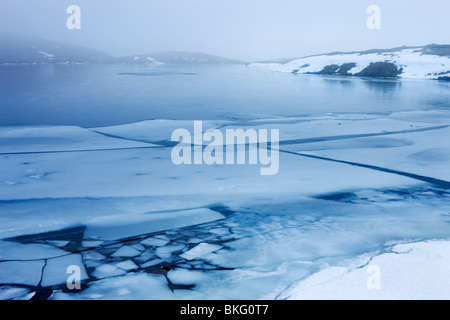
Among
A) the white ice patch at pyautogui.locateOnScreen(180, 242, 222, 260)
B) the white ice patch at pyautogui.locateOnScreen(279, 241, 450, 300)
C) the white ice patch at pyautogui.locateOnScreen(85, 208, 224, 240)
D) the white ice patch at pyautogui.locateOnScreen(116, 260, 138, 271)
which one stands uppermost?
the white ice patch at pyautogui.locateOnScreen(85, 208, 224, 240)

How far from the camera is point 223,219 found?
10.8ft

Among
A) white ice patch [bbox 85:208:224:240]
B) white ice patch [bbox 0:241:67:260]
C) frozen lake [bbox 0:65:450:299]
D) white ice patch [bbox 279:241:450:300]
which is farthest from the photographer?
white ice patch [bbox 85:208:224:240]

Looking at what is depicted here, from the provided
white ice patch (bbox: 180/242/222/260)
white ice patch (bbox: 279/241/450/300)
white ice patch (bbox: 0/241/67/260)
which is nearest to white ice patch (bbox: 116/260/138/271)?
white ice patch (bbox: 180/242/222/260)

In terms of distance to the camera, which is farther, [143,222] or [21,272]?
[143,222]

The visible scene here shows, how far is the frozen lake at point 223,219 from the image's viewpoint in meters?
2.29

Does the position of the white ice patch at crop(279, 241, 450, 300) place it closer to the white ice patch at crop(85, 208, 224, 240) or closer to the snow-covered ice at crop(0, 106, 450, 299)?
the snow-covered ice at crop(0, 106, 450, 299)

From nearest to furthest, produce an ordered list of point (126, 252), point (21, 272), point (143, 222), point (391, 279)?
point (391, 279), point (21, 272), point (126, 252), point (143, 222)

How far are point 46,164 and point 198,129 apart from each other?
308cm

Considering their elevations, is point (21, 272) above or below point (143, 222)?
below

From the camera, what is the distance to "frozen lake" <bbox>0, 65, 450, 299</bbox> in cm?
229

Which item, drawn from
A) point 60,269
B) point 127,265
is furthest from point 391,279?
point 60,269

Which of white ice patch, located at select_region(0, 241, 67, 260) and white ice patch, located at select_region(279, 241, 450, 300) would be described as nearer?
white ice patch, located at select_region(279, 241, 450, 300)

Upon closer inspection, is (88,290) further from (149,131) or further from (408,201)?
(149,131)

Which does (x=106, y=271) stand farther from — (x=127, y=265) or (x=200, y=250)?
(x=200, y=250)
